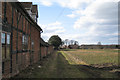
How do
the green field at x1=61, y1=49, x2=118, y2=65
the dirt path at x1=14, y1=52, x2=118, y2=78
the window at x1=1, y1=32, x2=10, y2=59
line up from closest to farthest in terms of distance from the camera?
the window at x1=1, y1=32, x2=10, y2=59, the dirt path at x1=14, y1=52, x2=118, y2=78, the green field at x1=61, y1=49, x2=118, y2=65

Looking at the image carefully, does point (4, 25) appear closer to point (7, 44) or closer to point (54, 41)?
point (7, 44)

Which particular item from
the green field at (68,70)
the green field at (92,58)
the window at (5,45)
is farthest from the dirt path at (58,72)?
the green field at (92,58)

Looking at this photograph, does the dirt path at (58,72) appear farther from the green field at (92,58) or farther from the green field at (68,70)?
the green field at (92,58)

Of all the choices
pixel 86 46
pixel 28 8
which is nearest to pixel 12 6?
pixel 28 8

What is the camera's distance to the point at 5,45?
22.2 ft

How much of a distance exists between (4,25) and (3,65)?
7.20 feet

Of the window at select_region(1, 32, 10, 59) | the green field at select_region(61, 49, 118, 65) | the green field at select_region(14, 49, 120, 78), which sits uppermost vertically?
the window at select_region(1, 32, 10, 59)

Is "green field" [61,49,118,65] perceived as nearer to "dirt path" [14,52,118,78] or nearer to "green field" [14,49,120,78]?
"green field" [14,49,120,78]

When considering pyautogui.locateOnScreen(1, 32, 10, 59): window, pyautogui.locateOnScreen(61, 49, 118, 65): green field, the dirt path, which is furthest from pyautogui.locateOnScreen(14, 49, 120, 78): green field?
pyautogui.locateOnScreen(1, 32, 10, 59): window

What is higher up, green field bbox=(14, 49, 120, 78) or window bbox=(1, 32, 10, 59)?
window bbox=(1, 32, 10, 59)

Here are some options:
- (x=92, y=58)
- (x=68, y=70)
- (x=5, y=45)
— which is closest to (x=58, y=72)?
(x=68, y=70)

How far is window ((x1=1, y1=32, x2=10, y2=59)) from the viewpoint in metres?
6.55

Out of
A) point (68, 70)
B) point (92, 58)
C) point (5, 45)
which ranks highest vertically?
point (5, 45)

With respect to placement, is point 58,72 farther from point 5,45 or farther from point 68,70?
point 5,45
